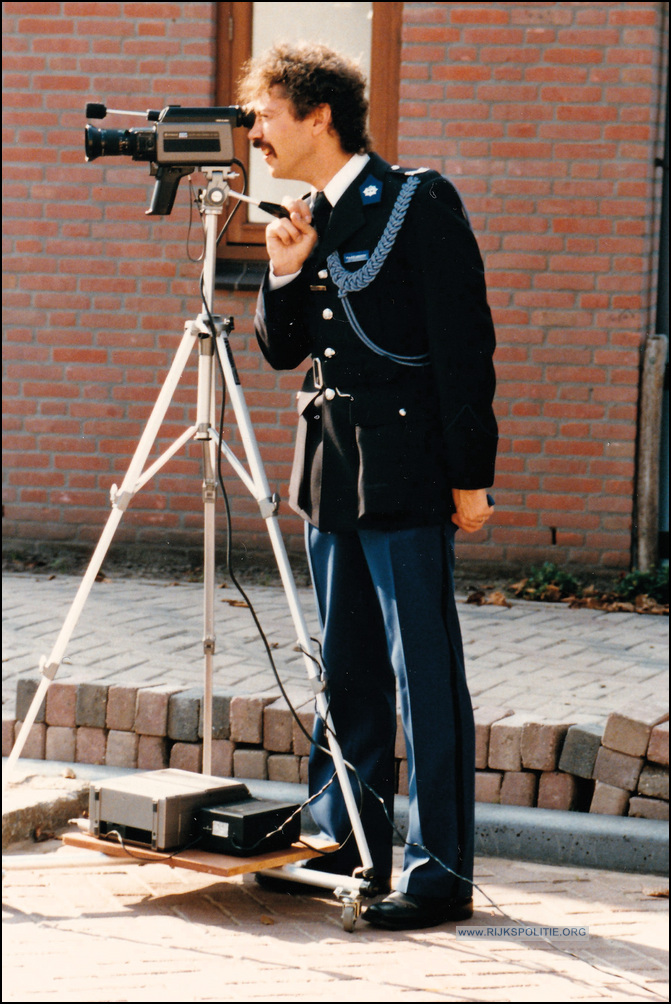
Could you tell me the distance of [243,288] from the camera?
269 inches

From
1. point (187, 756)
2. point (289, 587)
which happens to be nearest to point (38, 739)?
point (187, 756)

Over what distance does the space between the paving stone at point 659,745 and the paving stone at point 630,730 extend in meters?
0.01

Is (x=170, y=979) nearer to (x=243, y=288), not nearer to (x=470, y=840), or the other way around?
(x=470, y=840)

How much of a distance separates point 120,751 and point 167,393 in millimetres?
1391

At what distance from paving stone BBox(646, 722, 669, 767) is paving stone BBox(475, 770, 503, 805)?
45cm

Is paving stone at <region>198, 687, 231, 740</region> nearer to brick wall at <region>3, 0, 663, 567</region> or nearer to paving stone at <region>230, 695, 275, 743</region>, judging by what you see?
paving stone at <region>230, 695, 275, 743</region>

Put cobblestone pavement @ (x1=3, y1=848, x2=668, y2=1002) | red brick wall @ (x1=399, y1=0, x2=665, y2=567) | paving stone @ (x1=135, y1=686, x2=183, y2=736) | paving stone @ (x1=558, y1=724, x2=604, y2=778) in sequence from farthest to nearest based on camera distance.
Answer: red brick wall @ (x1=399, y1=0, x2=665, y2=567) < paving stone @ (x1=135, y1=686, x2=183, y2=736) < paving stone @ (x1=558, y1=724, x2=604, y2=778) < cobblestone pavement @ (x1=3, y1=848, x2=668, y2=1002)

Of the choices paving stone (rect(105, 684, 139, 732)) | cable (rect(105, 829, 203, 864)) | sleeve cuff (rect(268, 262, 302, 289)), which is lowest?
cable (rect(105, 829, 203, 864))

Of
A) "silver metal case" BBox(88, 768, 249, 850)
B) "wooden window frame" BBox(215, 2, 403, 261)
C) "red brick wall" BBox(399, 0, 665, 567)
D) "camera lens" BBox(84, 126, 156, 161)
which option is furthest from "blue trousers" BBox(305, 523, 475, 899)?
"wooden window frame" BBox(215, 2, 403, 261)

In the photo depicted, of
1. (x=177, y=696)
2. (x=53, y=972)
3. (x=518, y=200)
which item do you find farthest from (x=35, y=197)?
(x=53, y=972)

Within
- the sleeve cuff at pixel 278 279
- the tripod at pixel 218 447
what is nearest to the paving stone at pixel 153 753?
the tripod at pixel 218 447

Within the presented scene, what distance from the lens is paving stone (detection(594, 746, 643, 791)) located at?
3.72 meters

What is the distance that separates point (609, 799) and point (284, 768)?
0.97 meters

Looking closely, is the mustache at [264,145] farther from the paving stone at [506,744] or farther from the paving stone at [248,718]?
the paving stone at [506,744]
